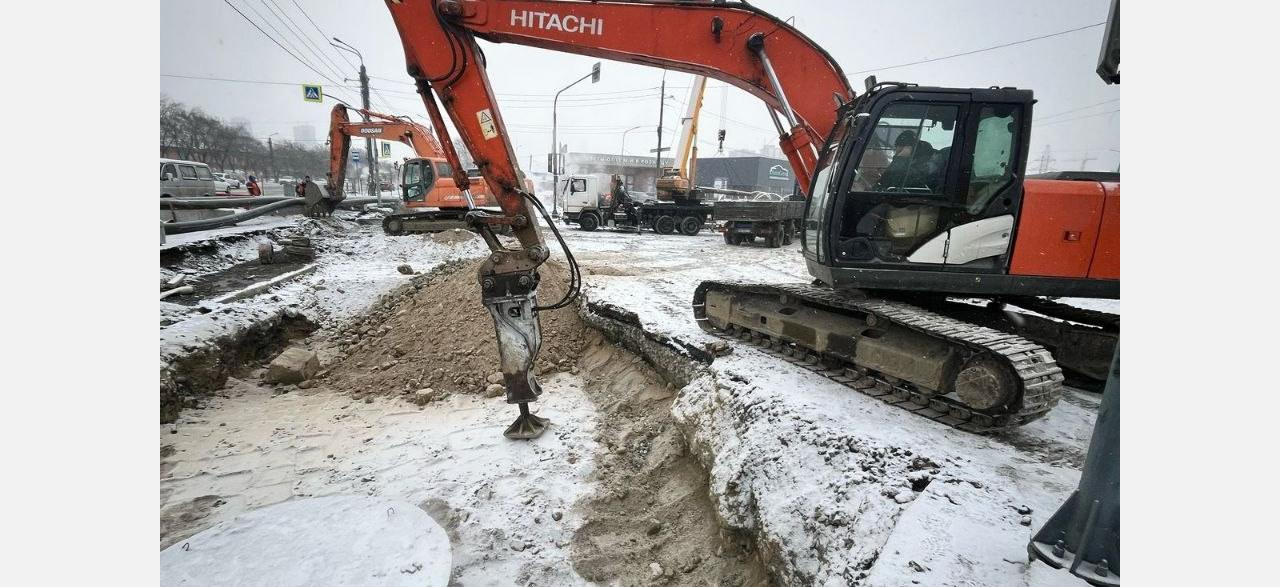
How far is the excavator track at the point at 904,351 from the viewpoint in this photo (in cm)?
257

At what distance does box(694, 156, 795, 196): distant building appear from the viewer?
3909 cm

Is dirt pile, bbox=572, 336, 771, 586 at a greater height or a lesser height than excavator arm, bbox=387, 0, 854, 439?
lesser

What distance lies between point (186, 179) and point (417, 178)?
5719mm

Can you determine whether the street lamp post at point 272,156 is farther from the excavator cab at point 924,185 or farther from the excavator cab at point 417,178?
the excavator cab at point 924,185

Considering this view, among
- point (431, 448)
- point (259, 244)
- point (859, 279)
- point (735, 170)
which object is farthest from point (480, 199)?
point (735, 170)

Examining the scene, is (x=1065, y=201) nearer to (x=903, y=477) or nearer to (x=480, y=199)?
(x=903, y=477)

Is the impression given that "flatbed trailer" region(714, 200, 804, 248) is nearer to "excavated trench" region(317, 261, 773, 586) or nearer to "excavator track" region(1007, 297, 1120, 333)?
"excavated trench" region(317, 261, 773, 586)

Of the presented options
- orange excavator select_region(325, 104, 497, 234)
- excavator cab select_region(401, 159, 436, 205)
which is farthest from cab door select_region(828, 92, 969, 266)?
excavator cab select_region(401, 159, 436, 205)

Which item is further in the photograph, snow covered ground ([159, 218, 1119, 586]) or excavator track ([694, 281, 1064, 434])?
excavator track ([694, 281, 1064, 434])

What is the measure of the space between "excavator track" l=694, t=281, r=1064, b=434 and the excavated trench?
40.2 inches

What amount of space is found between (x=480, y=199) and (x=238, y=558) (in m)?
11.2

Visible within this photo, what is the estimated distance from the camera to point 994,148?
3.04m

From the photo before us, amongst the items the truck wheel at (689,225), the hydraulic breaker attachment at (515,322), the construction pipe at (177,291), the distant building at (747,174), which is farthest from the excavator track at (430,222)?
the distant building at (747,174)

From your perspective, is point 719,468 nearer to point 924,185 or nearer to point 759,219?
point 924,185
